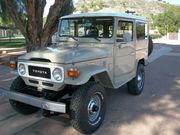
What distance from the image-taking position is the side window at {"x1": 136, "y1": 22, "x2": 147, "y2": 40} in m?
6.86

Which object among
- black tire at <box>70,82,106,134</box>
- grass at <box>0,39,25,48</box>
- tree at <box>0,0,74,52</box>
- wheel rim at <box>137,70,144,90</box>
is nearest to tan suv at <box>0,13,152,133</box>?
black tire at <box>70,82,106,134</box>

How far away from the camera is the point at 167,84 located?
881 centimetres

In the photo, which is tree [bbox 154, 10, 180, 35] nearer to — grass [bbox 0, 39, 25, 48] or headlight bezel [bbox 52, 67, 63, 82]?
grass [bbox 0, 39, 25, 48]

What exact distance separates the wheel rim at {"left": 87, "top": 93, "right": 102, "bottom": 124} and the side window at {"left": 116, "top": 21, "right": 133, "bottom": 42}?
144 cm

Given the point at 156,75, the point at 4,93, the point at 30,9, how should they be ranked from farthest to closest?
the point at 156,75 < the point at 30,9 < the point at 4,93

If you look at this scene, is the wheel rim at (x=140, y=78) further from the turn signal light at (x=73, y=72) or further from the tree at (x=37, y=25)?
the tree at (x=37, y=25)

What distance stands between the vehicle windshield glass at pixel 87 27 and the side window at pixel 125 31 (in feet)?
0.79

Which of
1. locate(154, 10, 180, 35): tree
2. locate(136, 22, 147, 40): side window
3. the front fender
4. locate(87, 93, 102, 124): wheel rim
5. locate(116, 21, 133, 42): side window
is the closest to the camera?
the front fender

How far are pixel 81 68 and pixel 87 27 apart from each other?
163 centimetres

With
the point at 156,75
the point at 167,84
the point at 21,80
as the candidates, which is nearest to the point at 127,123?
the point at 21,80

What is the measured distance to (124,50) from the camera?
604 centimetres

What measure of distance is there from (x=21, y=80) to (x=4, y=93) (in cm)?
55

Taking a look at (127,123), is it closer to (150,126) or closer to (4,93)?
(150,126)

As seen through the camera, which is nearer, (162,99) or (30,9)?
(162,99)
